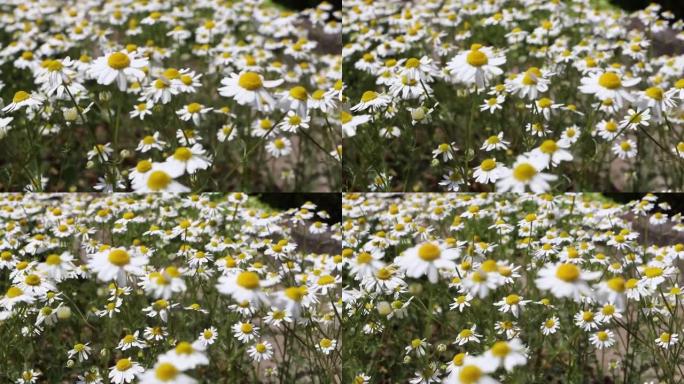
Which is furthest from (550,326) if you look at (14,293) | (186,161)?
(14,293)

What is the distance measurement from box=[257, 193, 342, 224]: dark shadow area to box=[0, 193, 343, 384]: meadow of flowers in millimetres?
64

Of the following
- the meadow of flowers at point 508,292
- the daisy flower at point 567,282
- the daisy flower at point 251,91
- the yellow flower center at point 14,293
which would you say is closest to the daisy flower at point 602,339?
the meadow of flowers at point 508,292

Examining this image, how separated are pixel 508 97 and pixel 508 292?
152 cm

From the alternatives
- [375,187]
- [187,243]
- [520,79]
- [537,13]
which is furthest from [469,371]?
[537,13]

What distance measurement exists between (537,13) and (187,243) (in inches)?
135

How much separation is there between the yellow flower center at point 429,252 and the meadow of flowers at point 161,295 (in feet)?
1.62

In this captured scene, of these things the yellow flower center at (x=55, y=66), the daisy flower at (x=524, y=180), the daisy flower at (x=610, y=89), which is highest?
the yellow flower center at (x=55, y=66)

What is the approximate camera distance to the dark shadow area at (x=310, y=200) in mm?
4055

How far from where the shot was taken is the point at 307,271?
3580mm

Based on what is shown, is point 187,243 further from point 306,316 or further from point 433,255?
point 433,255

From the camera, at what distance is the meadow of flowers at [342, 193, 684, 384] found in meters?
2.88

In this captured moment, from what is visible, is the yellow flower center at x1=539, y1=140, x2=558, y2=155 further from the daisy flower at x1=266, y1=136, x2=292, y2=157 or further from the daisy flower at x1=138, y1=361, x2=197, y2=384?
the daisy flower at x1=266, y1=136, x2=292, y2=157

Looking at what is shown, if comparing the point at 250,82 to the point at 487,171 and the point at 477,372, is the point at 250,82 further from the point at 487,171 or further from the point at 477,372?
the point at 477,372

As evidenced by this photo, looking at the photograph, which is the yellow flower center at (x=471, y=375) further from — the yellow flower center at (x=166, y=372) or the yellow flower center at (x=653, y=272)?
the yellow flower center at (x=653, y=272)
